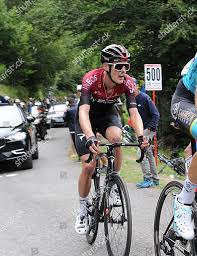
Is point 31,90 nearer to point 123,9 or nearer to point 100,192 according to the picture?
point 123,9

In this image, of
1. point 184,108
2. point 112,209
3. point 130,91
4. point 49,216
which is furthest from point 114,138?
point 49,216

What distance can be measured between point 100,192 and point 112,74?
125cm

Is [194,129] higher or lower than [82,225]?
higher

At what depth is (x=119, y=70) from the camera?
201 inches

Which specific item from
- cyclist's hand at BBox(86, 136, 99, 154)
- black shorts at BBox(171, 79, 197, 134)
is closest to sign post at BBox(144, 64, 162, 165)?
cyclist's hand at BBox(86, 136, 99, 154)

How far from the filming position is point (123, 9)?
18.9 metres

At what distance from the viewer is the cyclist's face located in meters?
5.06

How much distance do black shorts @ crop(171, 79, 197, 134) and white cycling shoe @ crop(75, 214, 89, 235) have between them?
212 cm

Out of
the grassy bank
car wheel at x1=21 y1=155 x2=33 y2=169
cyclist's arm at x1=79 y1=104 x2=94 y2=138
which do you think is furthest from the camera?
car wheel at x1=21 y1=155 x2=33 y2=169

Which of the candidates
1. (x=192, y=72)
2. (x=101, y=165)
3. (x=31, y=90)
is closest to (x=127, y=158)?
(x=101, y=165)

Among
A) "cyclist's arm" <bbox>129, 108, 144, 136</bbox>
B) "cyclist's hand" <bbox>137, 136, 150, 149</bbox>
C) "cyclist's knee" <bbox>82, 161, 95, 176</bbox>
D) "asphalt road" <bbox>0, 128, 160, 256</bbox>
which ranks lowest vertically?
"asphalt road" <bbox>0, 128, 160, 256</bbox>

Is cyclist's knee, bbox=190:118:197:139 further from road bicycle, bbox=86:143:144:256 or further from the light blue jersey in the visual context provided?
road bicycle, bbox=86:143:144:256

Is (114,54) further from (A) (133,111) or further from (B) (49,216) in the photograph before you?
(B) (49,216)

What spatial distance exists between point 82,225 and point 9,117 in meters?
8.25
